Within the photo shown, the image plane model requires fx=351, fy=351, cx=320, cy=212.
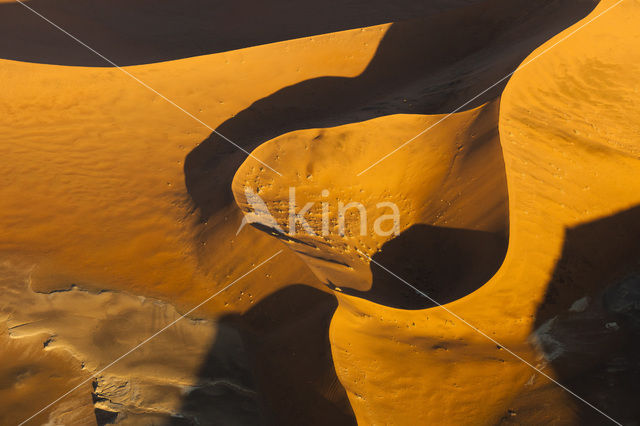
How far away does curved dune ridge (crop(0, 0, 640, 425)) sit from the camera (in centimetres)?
307

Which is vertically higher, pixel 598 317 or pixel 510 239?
pixel 510 239

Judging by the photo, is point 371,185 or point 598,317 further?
point 371,185

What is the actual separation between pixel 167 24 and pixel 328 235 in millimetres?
7298

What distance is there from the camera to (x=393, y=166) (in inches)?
178

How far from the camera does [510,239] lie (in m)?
3.22

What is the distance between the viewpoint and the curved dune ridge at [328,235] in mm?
3066

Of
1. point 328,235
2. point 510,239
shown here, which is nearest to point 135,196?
point 328,235

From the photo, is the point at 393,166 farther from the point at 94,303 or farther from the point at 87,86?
the point at 87,86

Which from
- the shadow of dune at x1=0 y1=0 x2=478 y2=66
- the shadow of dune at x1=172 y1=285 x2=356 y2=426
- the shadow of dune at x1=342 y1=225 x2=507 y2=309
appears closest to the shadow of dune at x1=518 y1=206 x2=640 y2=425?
the shadow of dune at x1=342 y1=225 x2=507 y2=309

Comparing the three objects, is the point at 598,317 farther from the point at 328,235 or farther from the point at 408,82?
the point at 408,82

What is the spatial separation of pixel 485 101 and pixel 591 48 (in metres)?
1.96

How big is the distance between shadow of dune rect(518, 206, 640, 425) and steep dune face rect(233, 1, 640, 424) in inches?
0.6

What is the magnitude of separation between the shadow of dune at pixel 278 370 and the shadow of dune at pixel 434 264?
508mm

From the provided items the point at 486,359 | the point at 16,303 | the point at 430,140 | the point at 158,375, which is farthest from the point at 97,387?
the point at 430,140
